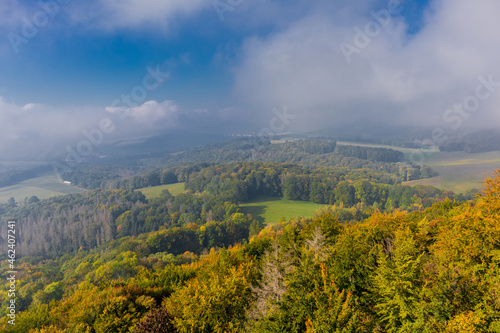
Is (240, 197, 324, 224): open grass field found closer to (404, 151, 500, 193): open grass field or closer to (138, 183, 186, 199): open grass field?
(138, 183, 186, 199): open grass field

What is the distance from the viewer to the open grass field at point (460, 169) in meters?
106

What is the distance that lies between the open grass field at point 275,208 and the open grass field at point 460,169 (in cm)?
6535

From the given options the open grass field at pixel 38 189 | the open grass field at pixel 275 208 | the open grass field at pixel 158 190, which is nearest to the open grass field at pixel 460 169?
the open grass field at pixel 275 208

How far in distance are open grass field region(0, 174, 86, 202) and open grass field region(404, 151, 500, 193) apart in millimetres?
206661

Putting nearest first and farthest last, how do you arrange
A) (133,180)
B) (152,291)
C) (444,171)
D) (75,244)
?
(152,291)
(75,244)
(444,171)
(133,180)

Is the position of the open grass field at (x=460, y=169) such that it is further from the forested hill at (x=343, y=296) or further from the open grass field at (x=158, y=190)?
the open grass field at (x=158, y=190)

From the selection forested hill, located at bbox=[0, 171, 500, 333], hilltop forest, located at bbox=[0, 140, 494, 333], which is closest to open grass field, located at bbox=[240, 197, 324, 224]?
hilltop forest, located at bbox=[0, 140, 494, 333]

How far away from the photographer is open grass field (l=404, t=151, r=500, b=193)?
106 m

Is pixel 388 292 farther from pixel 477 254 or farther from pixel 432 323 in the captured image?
pixel 477 254

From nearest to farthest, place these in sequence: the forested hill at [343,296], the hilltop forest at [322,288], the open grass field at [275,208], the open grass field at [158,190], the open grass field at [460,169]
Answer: the forested hill at [343,296] < the hilltop forest at [322,288] < the open grass field at [275,208] < the open grass field at [460,169] < the open grass field at [158,190]

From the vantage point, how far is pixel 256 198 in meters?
116

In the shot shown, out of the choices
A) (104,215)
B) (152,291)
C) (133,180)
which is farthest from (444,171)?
(133,180)

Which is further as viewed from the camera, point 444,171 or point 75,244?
point 444,171

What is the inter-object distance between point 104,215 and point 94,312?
8439 centimetres
